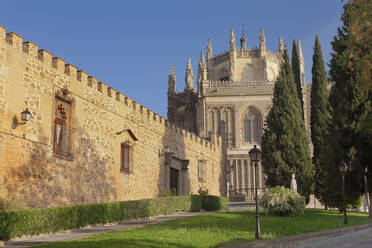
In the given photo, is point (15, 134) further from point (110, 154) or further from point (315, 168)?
point (315, 168)

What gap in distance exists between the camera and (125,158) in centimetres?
2483

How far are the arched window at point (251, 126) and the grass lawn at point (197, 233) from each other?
3238 centimetres

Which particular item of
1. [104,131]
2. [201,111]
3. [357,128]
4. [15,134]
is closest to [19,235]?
[15,134]

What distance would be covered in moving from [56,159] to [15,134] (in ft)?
8.69

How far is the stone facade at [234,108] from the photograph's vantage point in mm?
49625

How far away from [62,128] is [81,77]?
107 inches

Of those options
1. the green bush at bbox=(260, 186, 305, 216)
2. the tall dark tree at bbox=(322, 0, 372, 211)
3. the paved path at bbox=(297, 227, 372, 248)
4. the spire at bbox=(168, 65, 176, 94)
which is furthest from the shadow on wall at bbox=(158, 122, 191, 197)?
the spire at bbox=(168, 65, 176, 94)

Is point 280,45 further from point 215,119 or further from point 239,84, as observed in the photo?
point 215,119

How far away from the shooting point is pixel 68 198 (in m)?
19.4

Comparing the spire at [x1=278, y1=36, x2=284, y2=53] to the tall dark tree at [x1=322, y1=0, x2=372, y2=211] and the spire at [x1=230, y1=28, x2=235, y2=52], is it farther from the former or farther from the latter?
the tall dark tree at [x1=322, y1=0, x2=372, y2=211]

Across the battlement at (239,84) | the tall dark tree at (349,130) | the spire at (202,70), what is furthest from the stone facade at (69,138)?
the spire at (202,70)

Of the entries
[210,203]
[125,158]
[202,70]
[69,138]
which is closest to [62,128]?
[69,138]

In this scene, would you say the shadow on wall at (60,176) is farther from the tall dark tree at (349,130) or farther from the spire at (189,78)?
the spire at (189,78)

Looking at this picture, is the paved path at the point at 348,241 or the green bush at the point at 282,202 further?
the green bush at the point at 282,202
